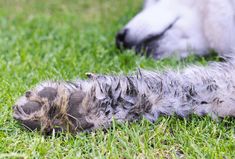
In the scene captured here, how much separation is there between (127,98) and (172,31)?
4.90 ft

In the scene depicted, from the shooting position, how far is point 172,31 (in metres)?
3.77

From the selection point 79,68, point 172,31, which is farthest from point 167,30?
point 79,68

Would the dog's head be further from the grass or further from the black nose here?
the grass

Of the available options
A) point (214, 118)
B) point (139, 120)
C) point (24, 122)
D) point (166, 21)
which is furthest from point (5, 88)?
point (166, 21)

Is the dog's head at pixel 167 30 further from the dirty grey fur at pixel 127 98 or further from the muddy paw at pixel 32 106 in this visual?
the muddy paw at pixel 32 106

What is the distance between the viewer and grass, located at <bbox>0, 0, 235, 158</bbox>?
2.16 metres

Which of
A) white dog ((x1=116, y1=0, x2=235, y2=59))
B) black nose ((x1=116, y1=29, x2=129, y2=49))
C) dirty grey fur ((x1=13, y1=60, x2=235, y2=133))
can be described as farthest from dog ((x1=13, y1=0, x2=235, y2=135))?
black nose ((x1=116, y1=29, x2=129, y2=49))

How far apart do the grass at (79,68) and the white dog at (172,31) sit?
12 cm

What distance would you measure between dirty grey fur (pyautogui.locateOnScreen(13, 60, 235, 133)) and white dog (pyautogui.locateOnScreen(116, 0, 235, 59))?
1.08 meters

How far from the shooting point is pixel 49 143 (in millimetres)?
2176

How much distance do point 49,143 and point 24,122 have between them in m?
0.15

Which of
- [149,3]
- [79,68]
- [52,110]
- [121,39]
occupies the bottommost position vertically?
[52,110]

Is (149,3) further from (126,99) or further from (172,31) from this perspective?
(126,99)

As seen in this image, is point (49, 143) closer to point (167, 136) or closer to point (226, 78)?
point (167, 136)
